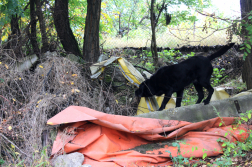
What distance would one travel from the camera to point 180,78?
15.4 feet

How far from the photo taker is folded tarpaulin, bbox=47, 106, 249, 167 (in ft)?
9.23

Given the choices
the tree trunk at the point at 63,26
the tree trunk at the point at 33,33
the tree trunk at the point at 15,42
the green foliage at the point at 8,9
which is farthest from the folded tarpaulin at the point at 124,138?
the tree trunk at the point at 63,26

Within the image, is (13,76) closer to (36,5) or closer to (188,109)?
(36,5)

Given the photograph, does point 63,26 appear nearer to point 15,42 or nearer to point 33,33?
point 33,33

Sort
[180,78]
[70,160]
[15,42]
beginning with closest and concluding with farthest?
[70,160] < [180,78] < [15,42]

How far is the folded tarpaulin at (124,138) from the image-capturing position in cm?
281

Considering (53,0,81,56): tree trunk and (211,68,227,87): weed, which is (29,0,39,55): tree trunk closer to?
(53,0,81,56): tree trunk

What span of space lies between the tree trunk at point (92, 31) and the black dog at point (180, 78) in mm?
1776

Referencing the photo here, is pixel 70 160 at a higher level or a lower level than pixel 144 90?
lower

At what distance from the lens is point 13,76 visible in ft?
13.0

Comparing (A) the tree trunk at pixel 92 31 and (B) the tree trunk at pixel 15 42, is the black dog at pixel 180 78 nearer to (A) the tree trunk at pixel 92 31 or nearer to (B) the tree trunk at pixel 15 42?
(A) the tree trunk at pixel 92 31

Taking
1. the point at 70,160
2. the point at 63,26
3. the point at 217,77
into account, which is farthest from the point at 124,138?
the point at 217,77

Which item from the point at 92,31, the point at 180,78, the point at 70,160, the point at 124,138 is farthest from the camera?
the point at 92,31

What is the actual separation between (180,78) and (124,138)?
215cm
